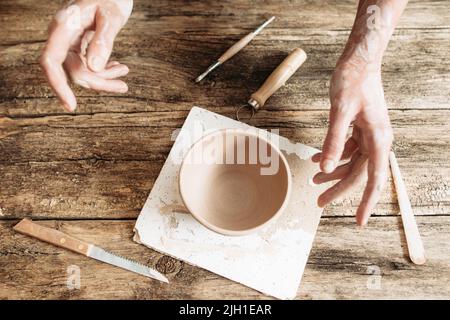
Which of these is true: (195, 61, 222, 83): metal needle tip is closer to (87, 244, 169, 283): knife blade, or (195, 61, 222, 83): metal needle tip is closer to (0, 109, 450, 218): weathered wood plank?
(0, 109, 450, 218): weathered wood plank

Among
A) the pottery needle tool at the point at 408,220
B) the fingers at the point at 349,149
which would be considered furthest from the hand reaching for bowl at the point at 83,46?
the pottery needle tool at the point at 408,220

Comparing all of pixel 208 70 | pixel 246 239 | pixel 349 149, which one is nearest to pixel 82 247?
pixel 246 239

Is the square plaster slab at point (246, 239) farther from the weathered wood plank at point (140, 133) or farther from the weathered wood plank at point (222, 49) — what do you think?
the weathered wood plank at point (222, 49)

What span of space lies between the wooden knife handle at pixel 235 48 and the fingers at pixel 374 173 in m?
0.39

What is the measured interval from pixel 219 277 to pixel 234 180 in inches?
8.1

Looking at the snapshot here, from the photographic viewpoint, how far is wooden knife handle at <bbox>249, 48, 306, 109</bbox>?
98cm

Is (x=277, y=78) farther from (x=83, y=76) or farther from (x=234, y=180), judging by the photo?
(x=83, y=76)

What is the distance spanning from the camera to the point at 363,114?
0.84 m

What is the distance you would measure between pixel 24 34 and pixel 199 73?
0.46 metres

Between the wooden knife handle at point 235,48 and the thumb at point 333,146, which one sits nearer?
the thumb at point 333,146

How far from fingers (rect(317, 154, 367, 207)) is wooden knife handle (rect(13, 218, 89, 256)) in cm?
49

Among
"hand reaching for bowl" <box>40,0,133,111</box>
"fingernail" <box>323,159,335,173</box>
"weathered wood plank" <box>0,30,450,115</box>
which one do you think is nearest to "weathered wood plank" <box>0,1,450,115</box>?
"weathered wood plank" <box>0,30,450,115</box>

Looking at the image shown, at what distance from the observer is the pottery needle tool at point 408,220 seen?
868 mm

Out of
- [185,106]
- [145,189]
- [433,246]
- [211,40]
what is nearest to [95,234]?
[145,189]
